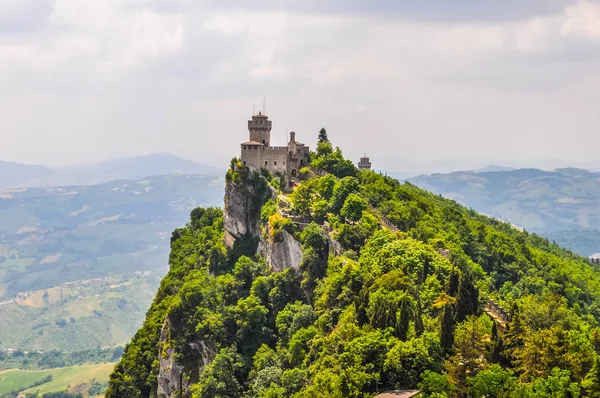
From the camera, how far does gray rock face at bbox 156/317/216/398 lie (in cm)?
8588

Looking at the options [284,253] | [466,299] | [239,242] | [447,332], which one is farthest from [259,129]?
[447,332]

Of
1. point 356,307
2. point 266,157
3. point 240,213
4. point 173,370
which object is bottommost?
point 173,370

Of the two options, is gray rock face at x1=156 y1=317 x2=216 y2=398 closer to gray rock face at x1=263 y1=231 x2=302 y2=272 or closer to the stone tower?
gray rock face at x1=263 y1=231 x2=302 y2=272

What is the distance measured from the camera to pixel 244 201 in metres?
106

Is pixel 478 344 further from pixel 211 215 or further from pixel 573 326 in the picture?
pixel 211 215

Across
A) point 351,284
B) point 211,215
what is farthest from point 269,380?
point 211,215

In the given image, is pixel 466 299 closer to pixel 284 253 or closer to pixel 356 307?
pixel 356 307

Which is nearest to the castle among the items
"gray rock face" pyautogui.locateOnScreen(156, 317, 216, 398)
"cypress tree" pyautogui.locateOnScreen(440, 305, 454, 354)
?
"gray rock face" pyautogui.locateOnScreen(156, 317, 216, 398)

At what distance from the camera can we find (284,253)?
88.3 metres

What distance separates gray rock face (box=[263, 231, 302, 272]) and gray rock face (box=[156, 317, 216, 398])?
45.1 feet

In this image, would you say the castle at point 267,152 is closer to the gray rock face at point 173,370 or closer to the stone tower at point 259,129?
the stone tower at point 259,129

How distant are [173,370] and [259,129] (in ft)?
138

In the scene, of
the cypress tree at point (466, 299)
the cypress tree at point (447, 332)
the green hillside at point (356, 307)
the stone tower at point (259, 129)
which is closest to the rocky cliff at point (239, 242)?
the green hillside at point (356, 307)

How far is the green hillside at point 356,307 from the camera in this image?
4781 cm
